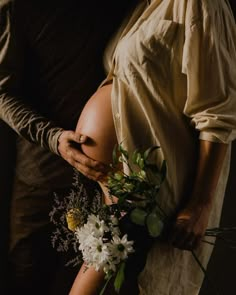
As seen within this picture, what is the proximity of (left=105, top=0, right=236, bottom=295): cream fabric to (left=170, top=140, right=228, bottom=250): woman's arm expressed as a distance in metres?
0.03

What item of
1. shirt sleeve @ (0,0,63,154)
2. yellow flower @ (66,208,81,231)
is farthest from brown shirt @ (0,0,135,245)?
yellow flower @ (66,208,81,231)

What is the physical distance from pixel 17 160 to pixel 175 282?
0.64m

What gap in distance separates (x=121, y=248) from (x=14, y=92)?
62 centimetres

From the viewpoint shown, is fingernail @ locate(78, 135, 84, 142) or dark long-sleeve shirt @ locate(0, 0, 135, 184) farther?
dark long-sleeve shirt @ locate(0, 0, 135, 184)

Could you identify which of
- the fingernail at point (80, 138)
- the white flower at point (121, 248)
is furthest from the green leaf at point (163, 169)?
the fingernail at point (80, 138)

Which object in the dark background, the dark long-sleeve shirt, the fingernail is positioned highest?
the dark long-sleeve shirt

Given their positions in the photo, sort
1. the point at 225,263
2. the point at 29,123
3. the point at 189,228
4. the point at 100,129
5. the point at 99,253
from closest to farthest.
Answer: the point at 99,253, the point at 189,228, the point at 100,129, the point at 29,123, the point at 225,263

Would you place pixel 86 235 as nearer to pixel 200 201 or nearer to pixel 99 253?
pixel 99 253

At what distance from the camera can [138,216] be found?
1152 mm

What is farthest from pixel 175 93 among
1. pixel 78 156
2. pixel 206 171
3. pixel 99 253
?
pixel 99 253

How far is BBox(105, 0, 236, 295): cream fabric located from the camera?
3.91 feet

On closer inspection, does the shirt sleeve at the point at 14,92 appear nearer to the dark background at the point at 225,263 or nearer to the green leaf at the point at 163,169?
the green leaf at the point at 163,169

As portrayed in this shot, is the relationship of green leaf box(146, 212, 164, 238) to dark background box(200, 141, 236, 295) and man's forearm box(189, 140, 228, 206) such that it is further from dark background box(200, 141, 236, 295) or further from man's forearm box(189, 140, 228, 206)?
dark background box(200, 141, 236, 295)

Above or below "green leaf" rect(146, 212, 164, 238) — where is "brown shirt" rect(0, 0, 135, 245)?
above
